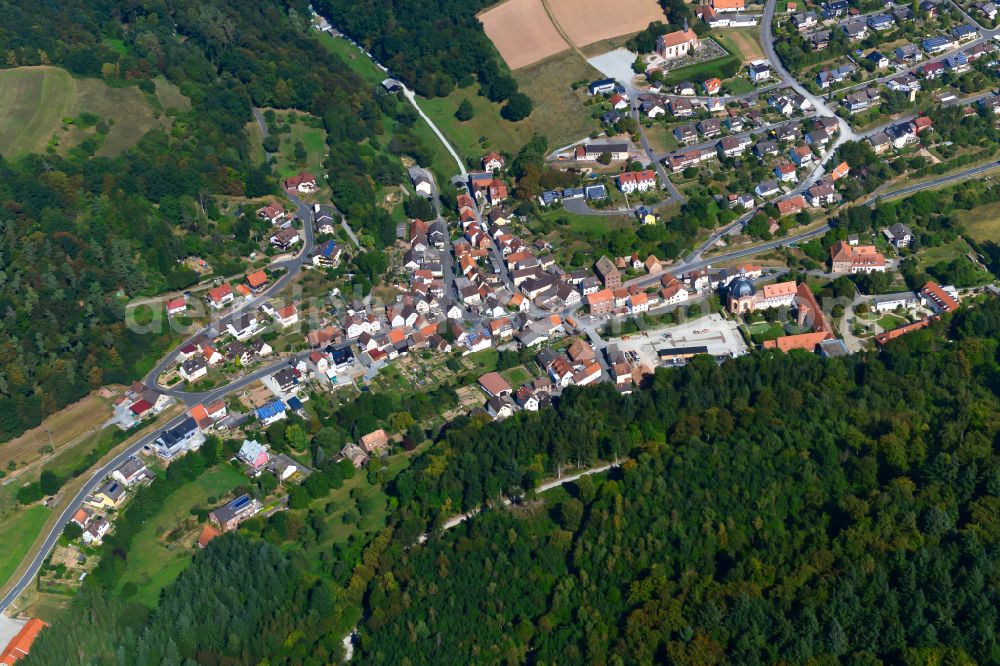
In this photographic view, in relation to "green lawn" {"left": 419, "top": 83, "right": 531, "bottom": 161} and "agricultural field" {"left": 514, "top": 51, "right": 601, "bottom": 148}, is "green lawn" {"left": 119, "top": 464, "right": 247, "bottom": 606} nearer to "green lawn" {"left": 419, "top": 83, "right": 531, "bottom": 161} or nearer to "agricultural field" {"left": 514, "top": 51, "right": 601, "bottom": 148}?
"green lawn" {"left": 419, "top": 83, "right": 531, "bottom": 161}

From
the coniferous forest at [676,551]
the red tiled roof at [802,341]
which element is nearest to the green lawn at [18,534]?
the coniferous forest at [676,551]

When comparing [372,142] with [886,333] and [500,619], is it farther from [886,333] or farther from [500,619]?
[500,619]

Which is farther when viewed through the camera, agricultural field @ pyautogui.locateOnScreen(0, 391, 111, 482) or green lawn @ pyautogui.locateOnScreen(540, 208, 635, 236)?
green lawn @ pyautogui.locateOnScreen(540, 208, 635, 236)

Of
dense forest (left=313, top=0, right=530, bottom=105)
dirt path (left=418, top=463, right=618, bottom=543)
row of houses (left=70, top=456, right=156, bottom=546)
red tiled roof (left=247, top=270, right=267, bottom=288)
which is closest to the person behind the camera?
dirt path (left=418, top=463, right=618, bottom=543)

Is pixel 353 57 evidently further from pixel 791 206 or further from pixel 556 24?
pixel 791 206

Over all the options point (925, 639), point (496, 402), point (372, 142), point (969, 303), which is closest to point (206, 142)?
point (372, 142)

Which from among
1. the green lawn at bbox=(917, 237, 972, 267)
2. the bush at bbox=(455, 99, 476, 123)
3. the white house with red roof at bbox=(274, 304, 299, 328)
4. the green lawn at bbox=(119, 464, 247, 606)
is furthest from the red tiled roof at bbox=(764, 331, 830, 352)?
the bush at bbox=(455, 99, 476, 123)
